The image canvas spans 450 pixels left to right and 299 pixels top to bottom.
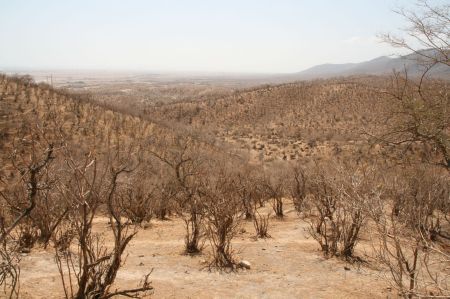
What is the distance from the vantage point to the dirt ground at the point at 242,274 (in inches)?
234

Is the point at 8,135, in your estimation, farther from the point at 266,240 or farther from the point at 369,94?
the point at 369,94

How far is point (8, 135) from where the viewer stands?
17625mm

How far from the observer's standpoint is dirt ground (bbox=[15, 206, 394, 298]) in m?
5.93

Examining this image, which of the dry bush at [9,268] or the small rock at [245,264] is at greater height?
the dry bush at [9,268]

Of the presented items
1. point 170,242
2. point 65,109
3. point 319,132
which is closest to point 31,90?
point 65,109

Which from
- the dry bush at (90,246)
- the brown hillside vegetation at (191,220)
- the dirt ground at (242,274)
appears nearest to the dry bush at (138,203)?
the brown hillside vegetation at (191,220)

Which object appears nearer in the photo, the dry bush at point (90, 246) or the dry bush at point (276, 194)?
the dry bush at point (90, 246)

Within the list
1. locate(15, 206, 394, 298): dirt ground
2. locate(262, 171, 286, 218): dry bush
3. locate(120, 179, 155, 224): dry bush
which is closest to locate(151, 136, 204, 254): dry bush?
locate(15, 206, 394, 298): dirt ground

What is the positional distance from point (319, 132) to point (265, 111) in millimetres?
12801

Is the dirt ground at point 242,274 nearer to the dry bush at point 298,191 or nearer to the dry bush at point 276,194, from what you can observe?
the dry bush at point 276,194

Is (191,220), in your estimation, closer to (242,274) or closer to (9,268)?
(242,274)

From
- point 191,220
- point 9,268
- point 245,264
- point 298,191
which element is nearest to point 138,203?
point 191,220

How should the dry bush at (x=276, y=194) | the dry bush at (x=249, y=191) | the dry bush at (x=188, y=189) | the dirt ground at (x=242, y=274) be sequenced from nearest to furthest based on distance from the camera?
the dirt ground at (x=242, y=274) → the dry bush at (x=188, y=189) → the dry bush at (x=249, y=191) → the dry bush at (x=276, y=194)

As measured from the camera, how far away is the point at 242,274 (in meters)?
6.83
